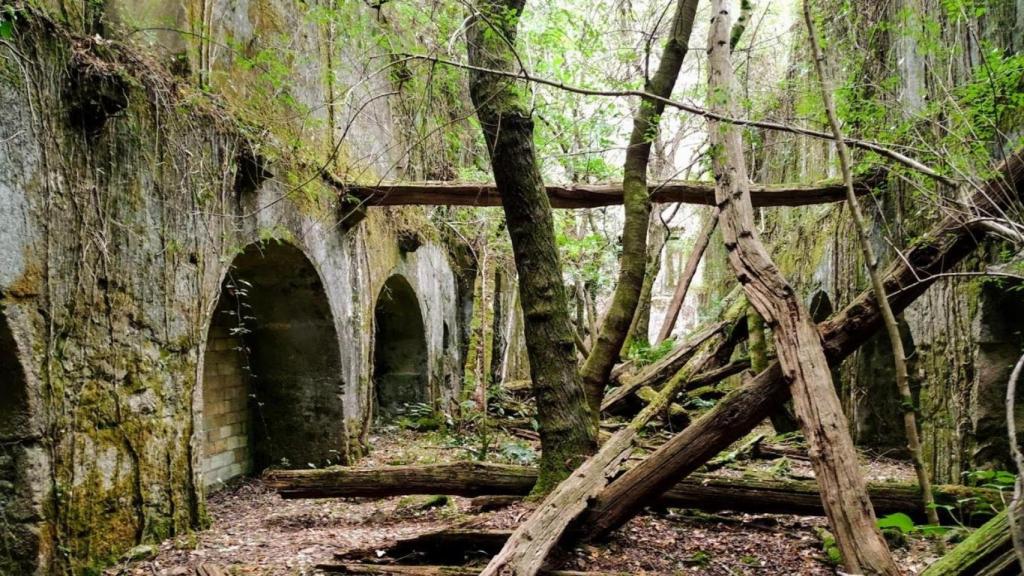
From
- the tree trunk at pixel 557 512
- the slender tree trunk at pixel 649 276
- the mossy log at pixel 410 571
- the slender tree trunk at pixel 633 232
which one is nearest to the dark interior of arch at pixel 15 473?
the mossy log at pixel 410 571

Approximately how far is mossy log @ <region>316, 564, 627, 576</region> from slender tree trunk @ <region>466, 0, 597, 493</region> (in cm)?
107

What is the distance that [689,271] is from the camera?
10875mm

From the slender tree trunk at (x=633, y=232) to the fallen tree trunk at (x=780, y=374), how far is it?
1.06m

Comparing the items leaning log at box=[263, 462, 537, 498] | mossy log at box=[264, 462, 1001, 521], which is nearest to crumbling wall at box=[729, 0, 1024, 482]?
mossy log at box=[264, 462, 1001, 521]

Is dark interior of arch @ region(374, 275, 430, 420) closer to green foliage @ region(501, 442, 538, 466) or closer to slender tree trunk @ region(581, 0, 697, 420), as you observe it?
green foliage @ region(501, 442, 538, 466)

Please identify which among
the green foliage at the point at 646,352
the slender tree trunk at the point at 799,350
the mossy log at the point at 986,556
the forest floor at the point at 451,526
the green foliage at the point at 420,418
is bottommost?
the green foliage at the point at 420,418

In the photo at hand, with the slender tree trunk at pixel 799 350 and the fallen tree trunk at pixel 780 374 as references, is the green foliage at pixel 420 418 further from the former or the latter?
the slender tree trunk at pixel 799 350

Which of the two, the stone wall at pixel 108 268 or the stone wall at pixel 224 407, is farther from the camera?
the stone wall at pixel 224 407

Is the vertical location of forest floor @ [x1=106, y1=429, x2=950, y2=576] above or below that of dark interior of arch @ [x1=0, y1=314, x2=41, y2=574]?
below

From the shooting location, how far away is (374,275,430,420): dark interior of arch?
9648mm

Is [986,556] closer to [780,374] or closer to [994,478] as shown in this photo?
[780,374]

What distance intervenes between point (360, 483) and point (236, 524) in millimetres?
1041

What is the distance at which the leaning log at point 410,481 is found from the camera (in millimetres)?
4348

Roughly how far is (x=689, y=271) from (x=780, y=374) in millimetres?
7806
